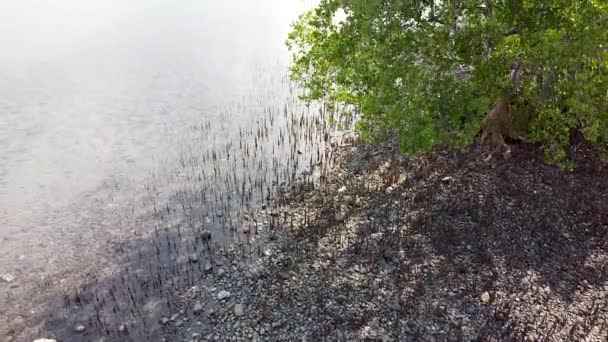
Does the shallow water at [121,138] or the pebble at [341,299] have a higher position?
the shallow water at [121,138]

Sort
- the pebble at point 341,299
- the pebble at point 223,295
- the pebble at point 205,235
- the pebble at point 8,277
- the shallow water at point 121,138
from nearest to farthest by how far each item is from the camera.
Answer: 1. the pebble at point 341,299
2. the pebble at point 223,295
3. the pebble at point 8,277
4. the pebble at point 205,235
5. the shallow water at point 121,138

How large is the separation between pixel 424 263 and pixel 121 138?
19.9 m

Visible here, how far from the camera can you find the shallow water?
61.1 ft

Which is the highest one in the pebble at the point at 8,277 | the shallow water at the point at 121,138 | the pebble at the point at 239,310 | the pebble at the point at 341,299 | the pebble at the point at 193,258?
the shallow water at the point at 121,138

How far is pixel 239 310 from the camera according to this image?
14.7 m

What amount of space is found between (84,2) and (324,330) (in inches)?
2551

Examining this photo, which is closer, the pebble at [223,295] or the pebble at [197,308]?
the pebble at [197,308]

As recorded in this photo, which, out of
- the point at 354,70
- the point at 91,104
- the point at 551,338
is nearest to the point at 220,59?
the point at 91,104

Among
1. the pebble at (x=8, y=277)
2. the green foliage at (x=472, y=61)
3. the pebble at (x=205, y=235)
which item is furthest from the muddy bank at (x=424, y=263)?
the pebble at (x=8, y=277)

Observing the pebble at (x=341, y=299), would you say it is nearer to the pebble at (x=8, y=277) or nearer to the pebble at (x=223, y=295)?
the pebble at (x=223, y=295)

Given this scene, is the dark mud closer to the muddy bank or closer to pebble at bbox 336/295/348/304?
the muddy bank

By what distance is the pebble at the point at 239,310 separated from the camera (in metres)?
14.6

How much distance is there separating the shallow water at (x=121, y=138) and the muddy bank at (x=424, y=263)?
4.18 meters

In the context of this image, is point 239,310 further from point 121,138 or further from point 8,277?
point 121,138
